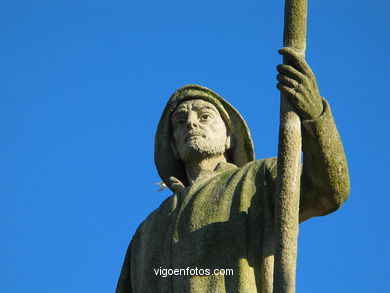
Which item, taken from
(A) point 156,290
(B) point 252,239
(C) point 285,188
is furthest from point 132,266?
(C) point 285,188

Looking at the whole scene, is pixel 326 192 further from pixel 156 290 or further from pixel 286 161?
pixel 156 290

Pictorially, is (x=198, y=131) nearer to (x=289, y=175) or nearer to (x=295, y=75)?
(x=295, y=75)

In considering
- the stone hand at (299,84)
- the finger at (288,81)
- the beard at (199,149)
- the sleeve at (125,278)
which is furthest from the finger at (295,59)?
the sleeve at (125,278)

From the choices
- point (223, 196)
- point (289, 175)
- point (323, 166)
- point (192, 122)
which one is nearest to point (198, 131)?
point (192, 122)

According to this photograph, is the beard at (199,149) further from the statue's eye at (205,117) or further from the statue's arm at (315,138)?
the statue's arm at (315,138)

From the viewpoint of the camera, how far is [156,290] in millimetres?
12195

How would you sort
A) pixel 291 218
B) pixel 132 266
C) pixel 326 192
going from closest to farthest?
pixel 291 218 → pixel 326 192 → pixel 132 266

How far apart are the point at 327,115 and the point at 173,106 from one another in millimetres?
2274

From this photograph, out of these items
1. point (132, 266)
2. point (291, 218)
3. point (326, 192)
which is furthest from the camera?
point (132, 266)

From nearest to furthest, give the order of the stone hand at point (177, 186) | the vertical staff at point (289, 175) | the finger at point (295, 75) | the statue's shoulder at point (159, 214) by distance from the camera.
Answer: the vertical staff at point (289, 175)
the finger at point (295, 75)
the statue's shoulder at point (159, 214)
the stone hand at point (177, 186)

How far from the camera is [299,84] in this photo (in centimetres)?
1145

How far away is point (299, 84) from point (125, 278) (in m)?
2.80

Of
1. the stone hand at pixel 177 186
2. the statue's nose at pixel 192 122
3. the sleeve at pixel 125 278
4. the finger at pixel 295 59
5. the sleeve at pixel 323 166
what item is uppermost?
the statue's nose at pixel 192 122

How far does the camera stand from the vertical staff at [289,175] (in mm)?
10703
